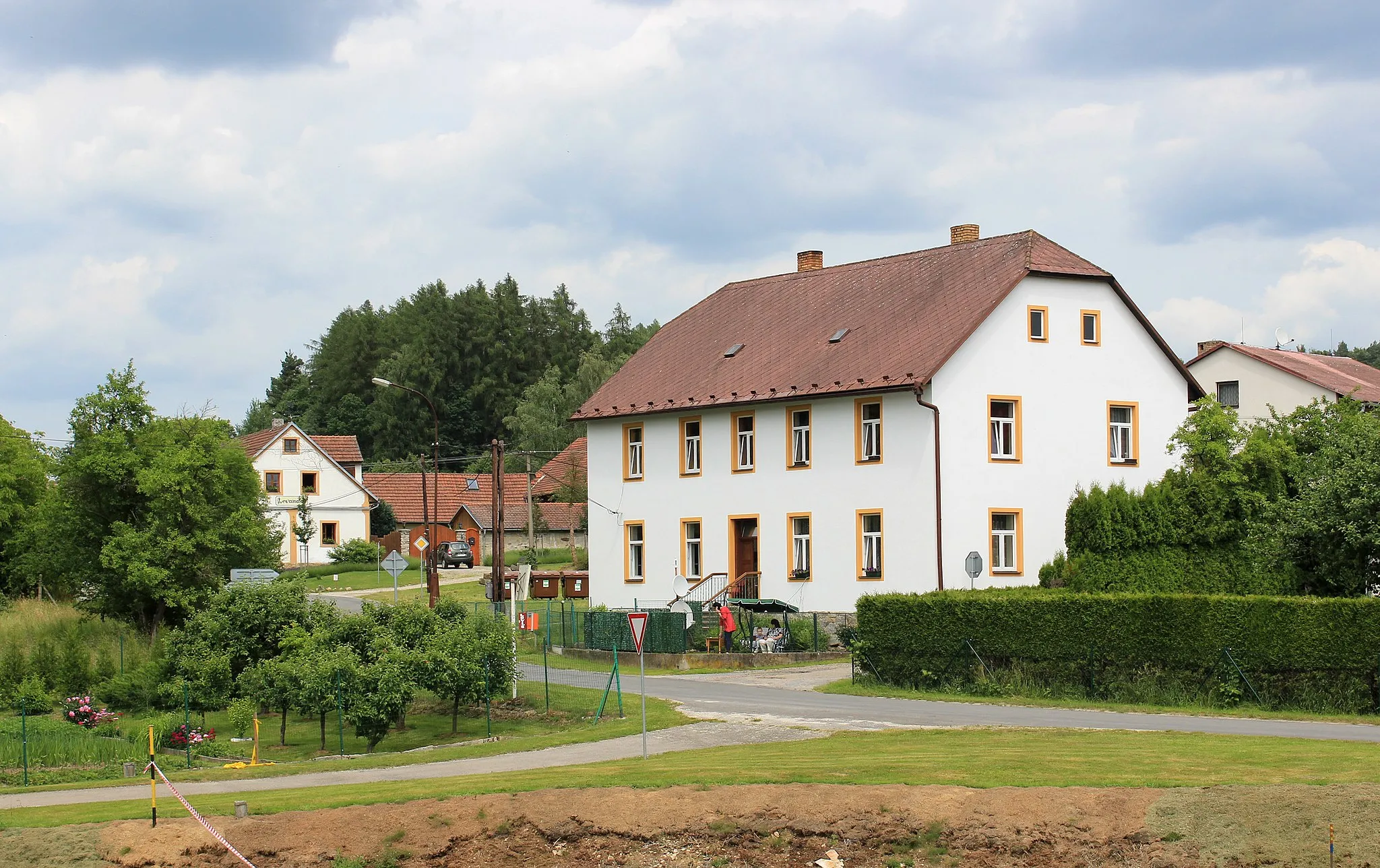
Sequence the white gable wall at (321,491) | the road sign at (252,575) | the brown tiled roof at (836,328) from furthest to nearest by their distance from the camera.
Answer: the white gable wall at (321,491), the brown tiled roof at (836,328), the road sign at (252,575)

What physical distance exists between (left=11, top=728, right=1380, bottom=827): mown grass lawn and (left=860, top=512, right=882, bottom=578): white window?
18.0m

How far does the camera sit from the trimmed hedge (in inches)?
1054

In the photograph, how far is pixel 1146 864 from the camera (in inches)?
614

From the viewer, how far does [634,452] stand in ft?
160

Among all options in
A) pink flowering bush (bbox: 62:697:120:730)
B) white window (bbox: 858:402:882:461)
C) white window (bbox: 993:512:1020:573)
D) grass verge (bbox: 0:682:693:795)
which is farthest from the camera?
white window (bbox: 858:402:882:461)

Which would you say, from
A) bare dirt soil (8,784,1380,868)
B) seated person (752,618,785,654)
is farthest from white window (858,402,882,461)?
bare dirt soil (8,784,1380,868)

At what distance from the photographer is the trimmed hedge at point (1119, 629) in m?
26.8

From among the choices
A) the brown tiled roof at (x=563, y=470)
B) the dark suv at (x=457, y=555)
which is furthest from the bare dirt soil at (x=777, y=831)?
the dark suv at (x=457, y=555)

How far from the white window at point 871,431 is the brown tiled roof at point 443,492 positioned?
163ft

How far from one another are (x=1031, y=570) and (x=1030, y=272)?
27.0ft

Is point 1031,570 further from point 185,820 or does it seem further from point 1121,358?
point 185,820

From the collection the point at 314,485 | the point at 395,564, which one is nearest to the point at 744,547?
the point at 395,564

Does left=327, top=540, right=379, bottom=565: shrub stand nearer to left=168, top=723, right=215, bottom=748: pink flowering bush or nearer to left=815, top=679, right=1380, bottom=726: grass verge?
left=815, top=679, right=1380, bottom=726: grass verge

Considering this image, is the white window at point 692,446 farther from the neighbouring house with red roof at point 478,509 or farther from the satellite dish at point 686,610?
the neighbouring house with red roof at point 478,509
